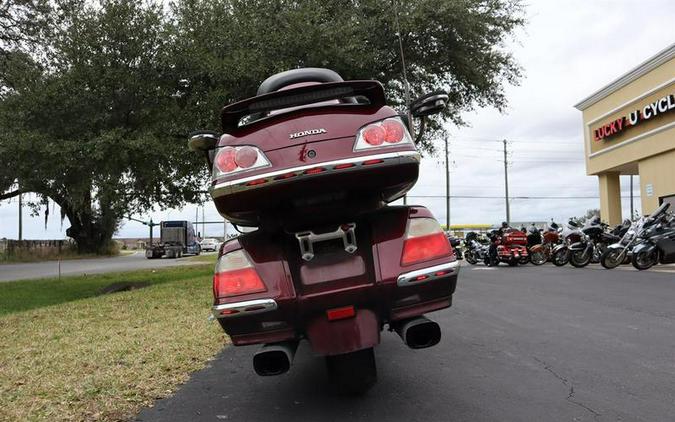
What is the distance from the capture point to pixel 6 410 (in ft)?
13.3

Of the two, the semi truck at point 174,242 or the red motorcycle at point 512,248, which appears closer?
the red motorcycle at point 512,248

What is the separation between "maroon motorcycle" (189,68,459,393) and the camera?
3.12m

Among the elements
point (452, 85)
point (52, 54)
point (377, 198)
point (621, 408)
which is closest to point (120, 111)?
point (52, 54)

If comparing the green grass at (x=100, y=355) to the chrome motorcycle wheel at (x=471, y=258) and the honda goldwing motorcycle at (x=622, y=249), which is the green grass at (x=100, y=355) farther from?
the chrome motorcycle wheel at (x=471, y=258)

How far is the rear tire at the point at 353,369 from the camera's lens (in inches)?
139

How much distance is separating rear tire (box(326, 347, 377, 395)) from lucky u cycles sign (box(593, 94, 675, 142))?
19.1 metres

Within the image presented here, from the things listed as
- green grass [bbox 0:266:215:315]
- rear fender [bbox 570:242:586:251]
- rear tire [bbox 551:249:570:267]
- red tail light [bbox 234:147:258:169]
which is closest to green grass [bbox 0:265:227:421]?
red tail light [bbox 234:147:258:169]

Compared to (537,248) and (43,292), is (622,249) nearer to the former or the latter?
(537,248)

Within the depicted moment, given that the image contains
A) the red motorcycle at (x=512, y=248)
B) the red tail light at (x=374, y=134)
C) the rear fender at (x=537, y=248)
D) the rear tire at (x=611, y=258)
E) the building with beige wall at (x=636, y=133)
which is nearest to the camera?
the red tail light at (x=374, y=134)

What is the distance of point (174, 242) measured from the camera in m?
46.7

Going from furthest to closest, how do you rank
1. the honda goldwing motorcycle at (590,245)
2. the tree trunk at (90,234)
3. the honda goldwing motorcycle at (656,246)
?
1. the tree trunk at (90,234)
2. the honda goldwing motorcycle at (590,245)
3. the honda goldwing motorcycle at (656,246)

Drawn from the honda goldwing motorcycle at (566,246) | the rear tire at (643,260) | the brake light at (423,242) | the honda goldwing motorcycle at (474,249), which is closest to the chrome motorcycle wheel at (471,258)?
the honda goldwing motorcycle at (474,249)

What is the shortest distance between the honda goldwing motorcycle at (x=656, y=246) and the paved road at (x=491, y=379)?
6604mm

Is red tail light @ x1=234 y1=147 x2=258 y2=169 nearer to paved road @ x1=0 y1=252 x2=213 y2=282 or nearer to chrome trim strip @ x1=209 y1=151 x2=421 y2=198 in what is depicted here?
chrome trim strip @ x1=209 y1=151 x2=421 y2=198
